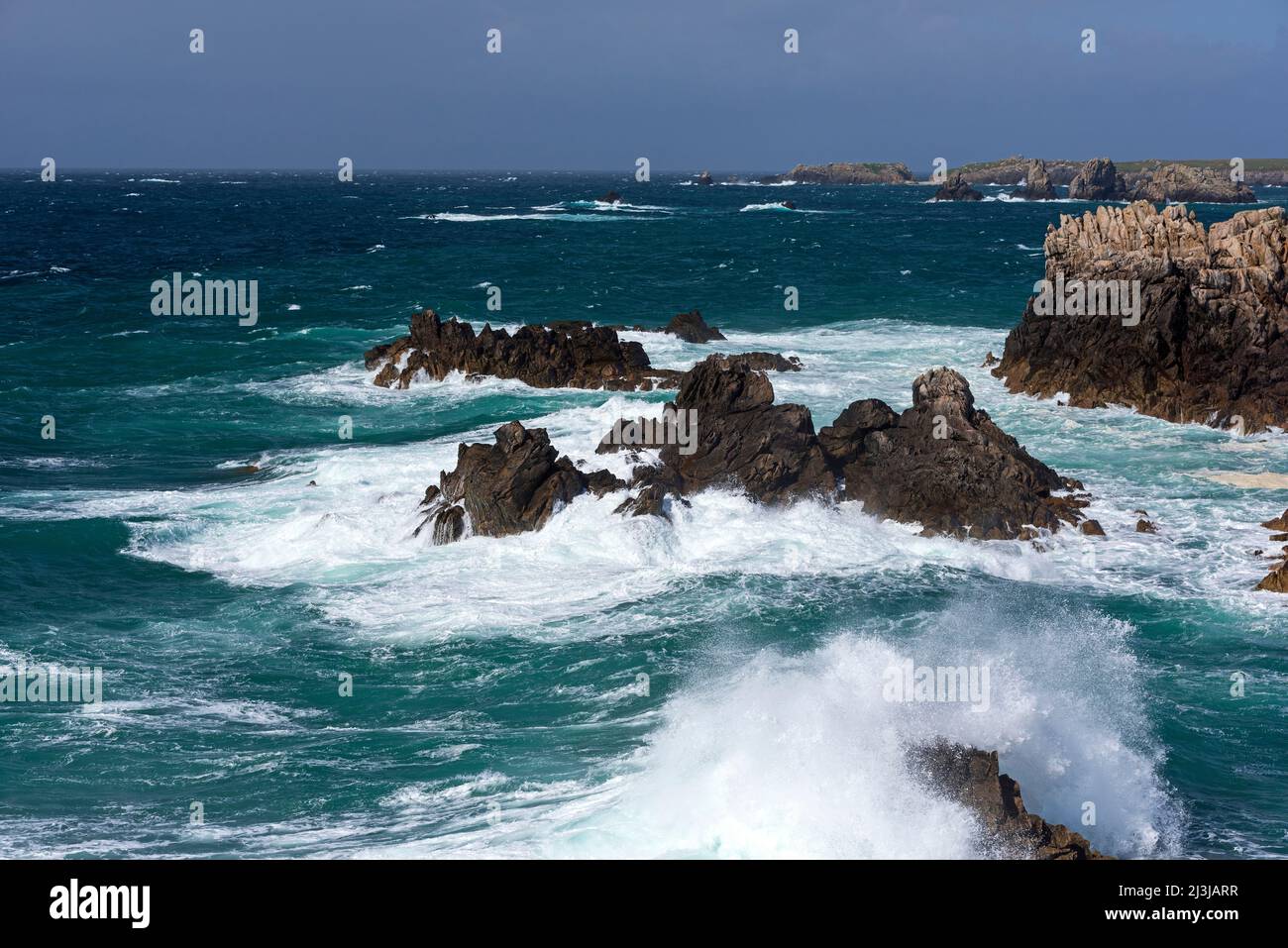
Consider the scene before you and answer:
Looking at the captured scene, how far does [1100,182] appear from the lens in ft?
573

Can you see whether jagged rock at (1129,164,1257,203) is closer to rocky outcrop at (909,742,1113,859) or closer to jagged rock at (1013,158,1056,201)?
jagged rock at (1013,158,1056,201)

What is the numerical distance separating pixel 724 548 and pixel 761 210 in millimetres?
137588

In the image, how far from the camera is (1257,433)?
33.4m

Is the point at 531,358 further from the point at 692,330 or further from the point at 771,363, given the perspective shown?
the point at 692,330

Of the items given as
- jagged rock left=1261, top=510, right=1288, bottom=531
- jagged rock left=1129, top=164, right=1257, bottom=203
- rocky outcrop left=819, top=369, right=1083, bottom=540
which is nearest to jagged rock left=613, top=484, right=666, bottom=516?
rocky outcrop left=819, top=369, right=1083, bottom=540

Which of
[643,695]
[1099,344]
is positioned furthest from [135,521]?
[1099,344]

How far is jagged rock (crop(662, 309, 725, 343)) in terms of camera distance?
158 feet

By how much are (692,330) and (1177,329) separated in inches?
735

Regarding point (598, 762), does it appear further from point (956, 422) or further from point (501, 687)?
point (956, 422)

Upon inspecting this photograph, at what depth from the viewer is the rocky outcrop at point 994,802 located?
13016 millimetres

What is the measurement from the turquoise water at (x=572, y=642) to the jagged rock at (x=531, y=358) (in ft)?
3.47

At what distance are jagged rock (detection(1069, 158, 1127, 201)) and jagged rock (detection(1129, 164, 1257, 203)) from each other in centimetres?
417

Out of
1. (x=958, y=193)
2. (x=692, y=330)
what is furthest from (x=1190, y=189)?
(x=692, y=330)
